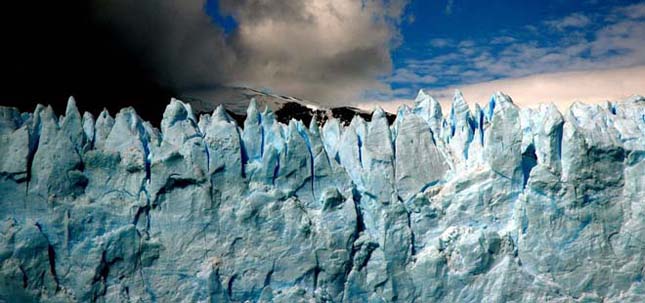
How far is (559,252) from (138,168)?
30.0 feet

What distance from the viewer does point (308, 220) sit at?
1577 centimetres

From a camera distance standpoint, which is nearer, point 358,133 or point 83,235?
point 83,235

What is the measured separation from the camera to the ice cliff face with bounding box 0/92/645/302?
1541cm

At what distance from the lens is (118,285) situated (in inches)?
604

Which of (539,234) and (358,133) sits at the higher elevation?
(358,133)

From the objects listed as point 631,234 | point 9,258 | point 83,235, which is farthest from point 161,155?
point 631,234

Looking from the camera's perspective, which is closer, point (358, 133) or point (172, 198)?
point (172, 198)

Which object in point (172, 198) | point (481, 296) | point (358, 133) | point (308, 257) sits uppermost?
point (358, 133)

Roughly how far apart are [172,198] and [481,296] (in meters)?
6.88

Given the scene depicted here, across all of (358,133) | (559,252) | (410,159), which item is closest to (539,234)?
(559,252)

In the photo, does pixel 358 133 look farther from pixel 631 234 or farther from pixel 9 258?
pixel 9 258

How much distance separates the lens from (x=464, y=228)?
1588 centimetres

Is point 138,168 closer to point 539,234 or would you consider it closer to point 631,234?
point 539,234

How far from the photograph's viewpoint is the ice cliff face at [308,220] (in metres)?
15.4
